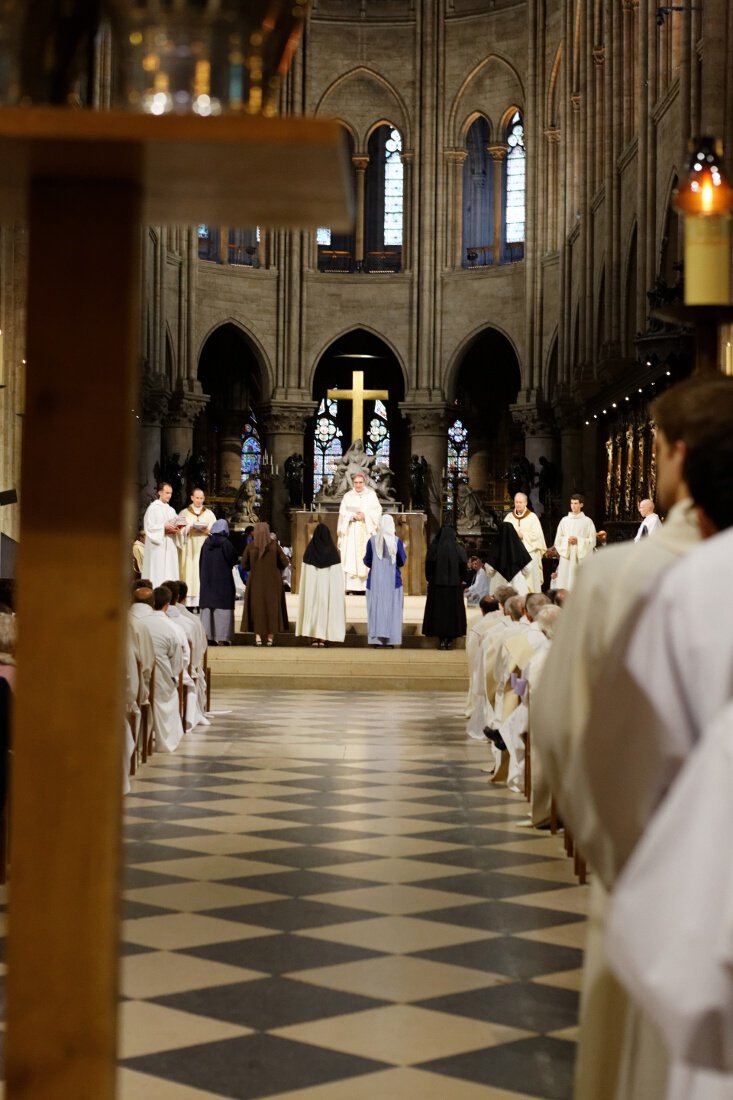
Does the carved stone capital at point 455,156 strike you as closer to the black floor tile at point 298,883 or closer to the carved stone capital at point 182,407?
the carved stone capital at point 182,407

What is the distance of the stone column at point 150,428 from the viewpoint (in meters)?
34.5

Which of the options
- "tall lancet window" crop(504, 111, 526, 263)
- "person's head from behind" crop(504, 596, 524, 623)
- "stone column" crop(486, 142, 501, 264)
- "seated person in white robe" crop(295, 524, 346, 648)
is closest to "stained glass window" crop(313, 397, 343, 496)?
"stone column" crop(486, 142, 501, 264)

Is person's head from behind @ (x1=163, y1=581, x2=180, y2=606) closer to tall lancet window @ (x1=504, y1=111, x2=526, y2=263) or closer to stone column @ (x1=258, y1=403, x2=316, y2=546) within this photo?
A: stone column @ (x1=258, y1=403, x2=316, y2=546)

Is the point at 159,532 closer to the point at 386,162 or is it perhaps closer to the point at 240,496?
the point at 240,496

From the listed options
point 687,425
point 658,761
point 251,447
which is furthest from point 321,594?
point 251,447

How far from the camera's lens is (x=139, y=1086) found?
4.09m

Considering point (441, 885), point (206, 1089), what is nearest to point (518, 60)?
point (441, 885)

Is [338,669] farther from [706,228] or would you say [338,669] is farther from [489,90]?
[489,90]

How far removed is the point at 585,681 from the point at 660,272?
22.6 m

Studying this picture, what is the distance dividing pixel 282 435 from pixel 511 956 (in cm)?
3388

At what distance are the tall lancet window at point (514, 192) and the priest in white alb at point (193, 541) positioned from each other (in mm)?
20746

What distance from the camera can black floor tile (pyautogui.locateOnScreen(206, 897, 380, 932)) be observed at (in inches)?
243

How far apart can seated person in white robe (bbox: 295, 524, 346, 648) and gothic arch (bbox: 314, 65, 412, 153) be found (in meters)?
22.4

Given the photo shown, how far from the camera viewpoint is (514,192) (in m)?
39.8
